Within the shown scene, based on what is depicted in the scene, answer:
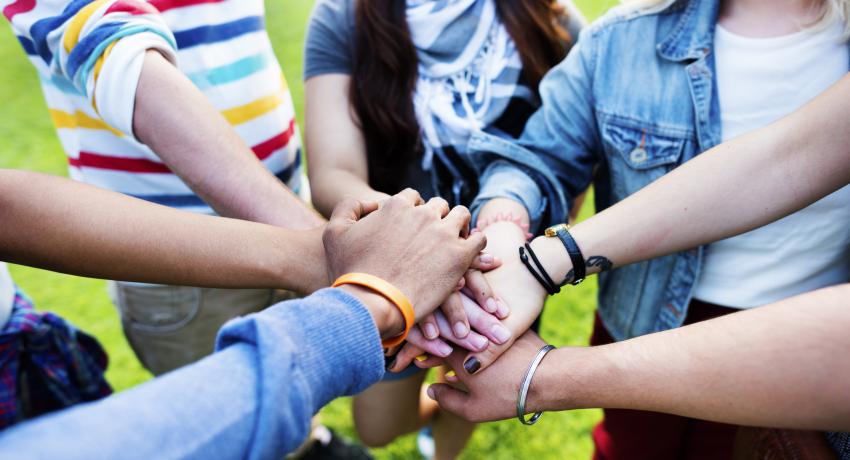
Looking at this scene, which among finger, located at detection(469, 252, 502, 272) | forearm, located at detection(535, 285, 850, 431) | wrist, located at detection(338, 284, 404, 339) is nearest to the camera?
forearm, located at detection(535, 285, 850, 431)

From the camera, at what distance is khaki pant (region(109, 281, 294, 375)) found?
6.14ft

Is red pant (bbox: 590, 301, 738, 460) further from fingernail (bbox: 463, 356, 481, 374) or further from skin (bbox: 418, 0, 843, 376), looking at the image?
fingernail (bbox: 463, 356, 481, 374)

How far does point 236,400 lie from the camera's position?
81cm

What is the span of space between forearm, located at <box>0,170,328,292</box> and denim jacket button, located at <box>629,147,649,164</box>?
2.84 ft

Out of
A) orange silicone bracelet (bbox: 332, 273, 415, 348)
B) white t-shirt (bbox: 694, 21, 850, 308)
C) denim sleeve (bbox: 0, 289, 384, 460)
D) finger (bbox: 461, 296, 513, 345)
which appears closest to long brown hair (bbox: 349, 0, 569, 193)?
white t-shirt (bbox: 694, 21, 850, 308)

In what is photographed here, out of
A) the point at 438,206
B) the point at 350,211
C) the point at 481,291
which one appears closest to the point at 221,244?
the point at 350,211

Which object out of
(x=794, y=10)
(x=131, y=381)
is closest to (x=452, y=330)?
(x=794, y=10)

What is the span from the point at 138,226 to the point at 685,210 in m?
1.27

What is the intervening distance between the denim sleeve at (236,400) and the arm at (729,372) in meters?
0.52

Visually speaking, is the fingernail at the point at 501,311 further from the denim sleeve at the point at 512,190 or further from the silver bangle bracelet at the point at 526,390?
the denim sleeve at the point at 512,190

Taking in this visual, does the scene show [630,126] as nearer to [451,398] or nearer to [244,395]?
[451,398]

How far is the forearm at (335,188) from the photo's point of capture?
5.68ft

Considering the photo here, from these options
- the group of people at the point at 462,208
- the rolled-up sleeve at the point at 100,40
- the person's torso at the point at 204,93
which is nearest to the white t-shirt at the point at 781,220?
the group of people at the point at 462,208

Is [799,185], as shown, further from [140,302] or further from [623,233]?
[140,302]
